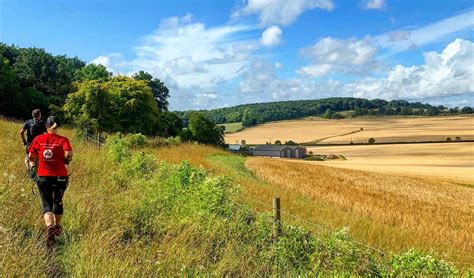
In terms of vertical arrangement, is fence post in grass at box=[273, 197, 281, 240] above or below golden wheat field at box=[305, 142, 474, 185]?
above

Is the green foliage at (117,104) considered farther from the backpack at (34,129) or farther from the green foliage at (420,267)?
the green foliage at (420,267)

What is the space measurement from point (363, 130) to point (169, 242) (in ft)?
430

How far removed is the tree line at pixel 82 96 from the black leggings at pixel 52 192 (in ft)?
92.6

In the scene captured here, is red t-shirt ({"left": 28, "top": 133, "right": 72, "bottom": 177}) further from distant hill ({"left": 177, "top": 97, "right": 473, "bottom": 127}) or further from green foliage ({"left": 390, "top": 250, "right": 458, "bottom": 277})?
distant hill ({"left": 177, "top": 97, "right": 473, "bottom": 127})

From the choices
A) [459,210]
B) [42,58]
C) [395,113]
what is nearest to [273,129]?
[395,113]

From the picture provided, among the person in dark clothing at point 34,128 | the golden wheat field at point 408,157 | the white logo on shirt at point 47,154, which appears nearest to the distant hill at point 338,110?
the golden wheat field at point 408,157

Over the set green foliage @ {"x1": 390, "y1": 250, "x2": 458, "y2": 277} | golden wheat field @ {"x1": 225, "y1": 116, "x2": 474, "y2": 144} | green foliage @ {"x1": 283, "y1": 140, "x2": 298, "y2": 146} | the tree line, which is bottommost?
green foliage @ {"x1": 283, "y1": 140, "x2": 298, "y2": 146}

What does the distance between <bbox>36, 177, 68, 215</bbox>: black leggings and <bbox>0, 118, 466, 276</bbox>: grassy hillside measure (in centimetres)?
33

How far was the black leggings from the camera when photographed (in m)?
6.60

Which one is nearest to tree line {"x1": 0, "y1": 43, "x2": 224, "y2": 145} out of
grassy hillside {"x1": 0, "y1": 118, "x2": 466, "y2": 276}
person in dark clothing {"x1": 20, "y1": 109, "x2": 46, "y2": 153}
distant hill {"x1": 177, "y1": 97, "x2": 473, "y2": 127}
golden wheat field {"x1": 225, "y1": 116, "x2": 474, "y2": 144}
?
person in dark clothing {"x1": 20, "y1": 109, "x2": 46, "y2": 153}

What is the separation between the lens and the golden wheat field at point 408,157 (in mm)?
63844

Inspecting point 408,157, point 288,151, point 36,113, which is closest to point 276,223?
point 36,113

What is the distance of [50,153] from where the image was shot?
6.89 m

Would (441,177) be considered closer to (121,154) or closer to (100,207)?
(121,154)
